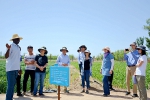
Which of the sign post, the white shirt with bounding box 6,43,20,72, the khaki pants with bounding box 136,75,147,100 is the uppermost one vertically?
the white shirt with bounding box 6,43,20,72

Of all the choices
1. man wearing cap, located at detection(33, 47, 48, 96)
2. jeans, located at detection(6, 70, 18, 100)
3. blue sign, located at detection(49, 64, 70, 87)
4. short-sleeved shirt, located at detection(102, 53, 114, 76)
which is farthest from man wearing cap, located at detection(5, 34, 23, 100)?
short-sleeved shirt, located at detection(102, 53, 114, 76)

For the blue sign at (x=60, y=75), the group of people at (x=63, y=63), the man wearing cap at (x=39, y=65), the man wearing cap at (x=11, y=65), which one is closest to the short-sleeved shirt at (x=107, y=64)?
the group of people at (x=63, y=63)

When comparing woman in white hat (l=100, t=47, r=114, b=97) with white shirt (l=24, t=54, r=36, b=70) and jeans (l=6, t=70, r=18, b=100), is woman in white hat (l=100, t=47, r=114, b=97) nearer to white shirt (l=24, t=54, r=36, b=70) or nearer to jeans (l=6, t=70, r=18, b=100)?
white shirt (l=24, t=54, r=36, b=70)

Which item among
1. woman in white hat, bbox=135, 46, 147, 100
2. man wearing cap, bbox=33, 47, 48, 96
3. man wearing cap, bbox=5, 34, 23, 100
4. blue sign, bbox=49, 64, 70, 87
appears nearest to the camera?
blue sign, bbox=49, 64, 70, 87

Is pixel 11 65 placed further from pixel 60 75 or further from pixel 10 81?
pixel 60 75

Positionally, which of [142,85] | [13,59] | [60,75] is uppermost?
[13,59]

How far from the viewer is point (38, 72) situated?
7.33 m

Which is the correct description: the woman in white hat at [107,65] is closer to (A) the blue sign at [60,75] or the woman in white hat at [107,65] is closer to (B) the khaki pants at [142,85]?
(B) the khaki pants at [142,85]

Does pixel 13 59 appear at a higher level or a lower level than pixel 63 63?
higher

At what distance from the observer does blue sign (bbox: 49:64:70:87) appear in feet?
15.2

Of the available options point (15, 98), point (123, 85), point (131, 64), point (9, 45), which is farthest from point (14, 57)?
point (123, 85)

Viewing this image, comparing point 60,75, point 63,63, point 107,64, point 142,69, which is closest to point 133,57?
point 107,64

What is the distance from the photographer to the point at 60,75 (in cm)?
477

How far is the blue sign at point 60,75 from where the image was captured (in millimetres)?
4625
